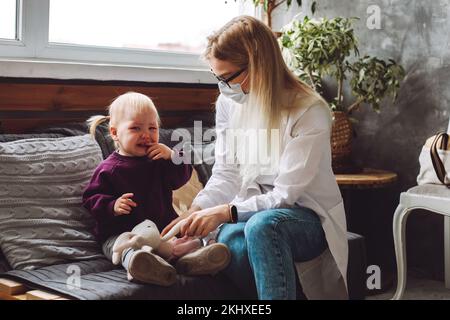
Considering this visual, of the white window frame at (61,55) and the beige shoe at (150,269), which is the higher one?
the white window frame at (61,55)

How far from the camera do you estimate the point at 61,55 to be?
9.45 feet

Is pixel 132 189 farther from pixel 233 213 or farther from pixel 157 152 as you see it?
pixel 233 213

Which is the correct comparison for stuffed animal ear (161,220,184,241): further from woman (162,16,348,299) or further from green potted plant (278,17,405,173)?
green potted plant (278,17,405,173)

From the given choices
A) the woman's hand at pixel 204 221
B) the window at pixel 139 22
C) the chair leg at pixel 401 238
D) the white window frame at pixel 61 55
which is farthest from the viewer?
the window at pixel 139 22

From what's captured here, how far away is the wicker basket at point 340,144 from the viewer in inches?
127

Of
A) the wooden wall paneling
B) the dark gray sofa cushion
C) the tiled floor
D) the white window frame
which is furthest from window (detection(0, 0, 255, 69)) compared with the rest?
the tiled floor

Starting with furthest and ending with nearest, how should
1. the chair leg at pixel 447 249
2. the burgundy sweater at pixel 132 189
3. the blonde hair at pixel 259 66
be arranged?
1. the chair leg at pixel 447 249
2. the burgundy sweater at pixel 132 189
3. the blonde hair at pixel 259 66

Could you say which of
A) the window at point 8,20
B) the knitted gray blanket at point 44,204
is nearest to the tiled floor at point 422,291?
the knitted gray blanket at point 44,204

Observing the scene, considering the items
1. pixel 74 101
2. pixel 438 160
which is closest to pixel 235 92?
pixel 74 101

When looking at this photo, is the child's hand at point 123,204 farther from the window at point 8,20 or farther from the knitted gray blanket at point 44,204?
the window at point 8,20

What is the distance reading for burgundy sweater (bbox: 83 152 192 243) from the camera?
2215 millimetres

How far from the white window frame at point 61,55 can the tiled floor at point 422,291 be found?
1.28 metres

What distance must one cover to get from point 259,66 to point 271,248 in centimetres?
57

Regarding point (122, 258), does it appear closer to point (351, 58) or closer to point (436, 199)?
point (436, 199)
